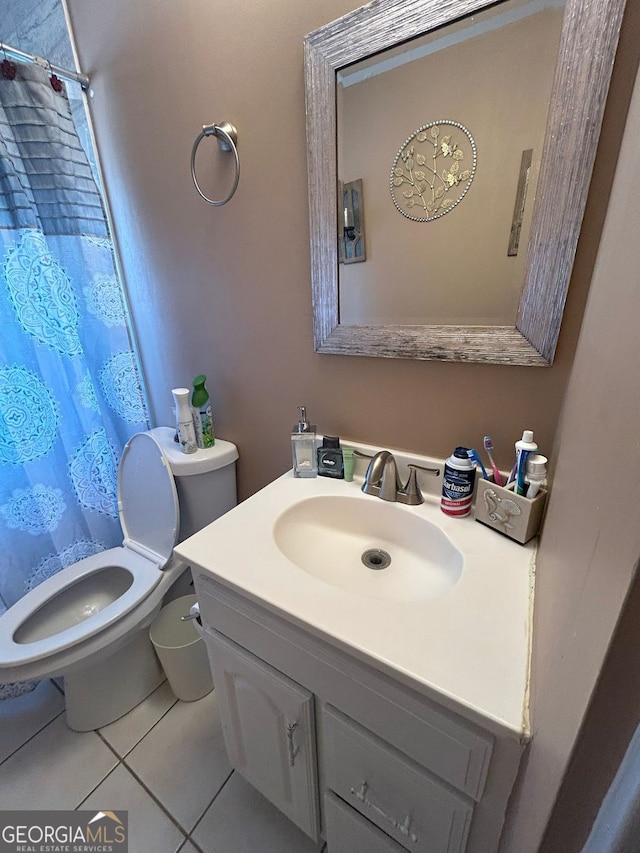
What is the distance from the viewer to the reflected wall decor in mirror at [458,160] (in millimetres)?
584

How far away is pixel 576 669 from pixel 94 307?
1541 millimetres

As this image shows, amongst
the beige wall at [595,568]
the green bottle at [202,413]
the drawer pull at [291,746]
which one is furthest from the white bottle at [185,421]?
Answer: the beige wall at [595,568]

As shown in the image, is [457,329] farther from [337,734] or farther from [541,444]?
[337,734]

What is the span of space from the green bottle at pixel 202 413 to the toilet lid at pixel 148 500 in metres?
0.14

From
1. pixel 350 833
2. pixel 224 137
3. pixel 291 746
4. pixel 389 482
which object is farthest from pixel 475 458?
pixel 224 137

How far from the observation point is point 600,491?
0.28 meters

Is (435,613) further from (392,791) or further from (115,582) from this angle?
(115,582)

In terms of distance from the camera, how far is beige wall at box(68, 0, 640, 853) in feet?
1.09

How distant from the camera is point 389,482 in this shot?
863 millimetres

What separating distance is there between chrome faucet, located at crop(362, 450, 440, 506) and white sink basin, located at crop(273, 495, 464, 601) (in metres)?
0.03

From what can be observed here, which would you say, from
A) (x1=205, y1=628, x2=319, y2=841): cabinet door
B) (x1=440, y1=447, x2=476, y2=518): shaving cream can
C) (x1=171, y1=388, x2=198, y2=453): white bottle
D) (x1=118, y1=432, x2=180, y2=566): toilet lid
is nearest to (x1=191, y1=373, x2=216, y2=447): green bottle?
(x1=171, y1=388, x2=198, y2=453): white bottle

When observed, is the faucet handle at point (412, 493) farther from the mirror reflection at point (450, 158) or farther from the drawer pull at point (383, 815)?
the drawer pull at point (383, 815)

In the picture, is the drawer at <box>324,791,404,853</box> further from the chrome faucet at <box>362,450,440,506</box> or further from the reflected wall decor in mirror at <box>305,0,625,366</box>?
the reflected wall decor in mirror at <box>305,0,625,366</box>

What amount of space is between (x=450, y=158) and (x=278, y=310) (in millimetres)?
516
